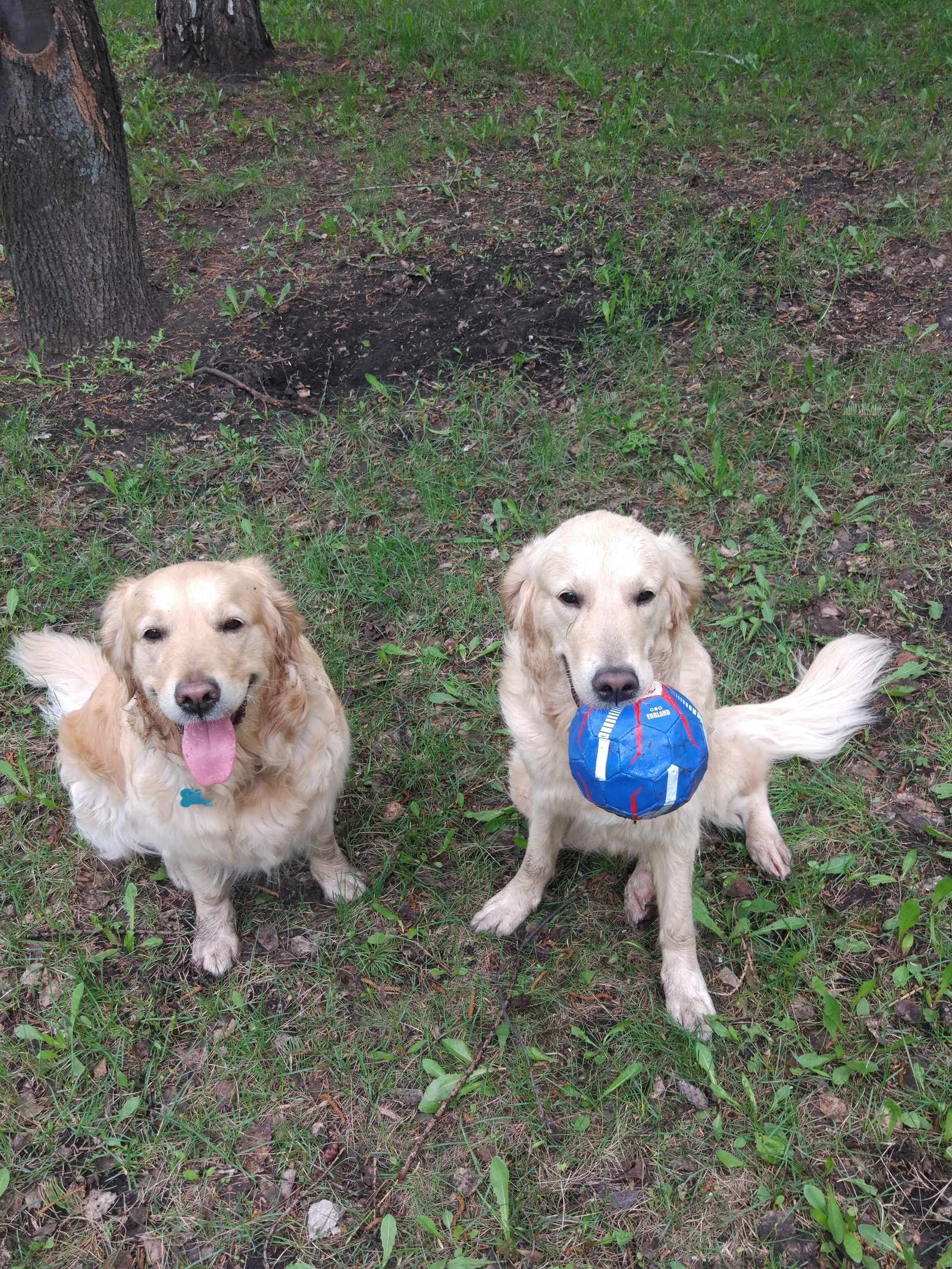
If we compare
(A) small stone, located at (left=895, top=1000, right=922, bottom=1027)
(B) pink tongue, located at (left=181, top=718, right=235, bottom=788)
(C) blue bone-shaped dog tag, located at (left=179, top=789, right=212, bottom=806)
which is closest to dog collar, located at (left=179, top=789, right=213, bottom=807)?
(C) blue bone-shaped dog tag, located at (left=179, top=789, right=212, bottom=806)

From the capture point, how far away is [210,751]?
2.27 metres

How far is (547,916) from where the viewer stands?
2.79 metres

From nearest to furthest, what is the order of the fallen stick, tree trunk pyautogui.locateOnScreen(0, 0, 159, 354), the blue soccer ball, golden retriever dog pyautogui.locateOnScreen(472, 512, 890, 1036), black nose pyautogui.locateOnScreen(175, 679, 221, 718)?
the blue soccer ball → black nose pyautogui.locateOnScreen(175, 679, 221, 718) → golden retriever dog pyautogui.locateOnScreen(472, 512, 890, 1036) → tree trunk pyautogui.locateOnScreen(0, 0, 159, 354) → the fallen stick

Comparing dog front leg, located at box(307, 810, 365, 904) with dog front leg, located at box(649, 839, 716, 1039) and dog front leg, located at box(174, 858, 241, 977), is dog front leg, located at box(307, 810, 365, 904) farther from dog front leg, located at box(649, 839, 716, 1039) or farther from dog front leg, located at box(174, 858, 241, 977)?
dog front leg, located at box(649, 839, 716, 1039)

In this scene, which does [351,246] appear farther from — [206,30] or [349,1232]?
[349,1232]

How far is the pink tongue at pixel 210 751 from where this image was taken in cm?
226

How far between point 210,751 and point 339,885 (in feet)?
2.78

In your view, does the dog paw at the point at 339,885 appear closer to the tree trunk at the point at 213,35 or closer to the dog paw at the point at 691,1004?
the dog paw at the point at 691,1004

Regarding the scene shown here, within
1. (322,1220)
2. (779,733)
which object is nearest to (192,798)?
(322,1220)

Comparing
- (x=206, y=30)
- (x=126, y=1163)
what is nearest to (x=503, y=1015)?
(x=126, y=1163)

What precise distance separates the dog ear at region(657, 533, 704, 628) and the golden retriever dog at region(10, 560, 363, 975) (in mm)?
1161

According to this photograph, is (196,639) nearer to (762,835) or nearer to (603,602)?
(603,602)

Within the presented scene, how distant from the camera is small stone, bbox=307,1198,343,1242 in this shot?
218cm

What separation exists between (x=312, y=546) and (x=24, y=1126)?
2.45 meters
